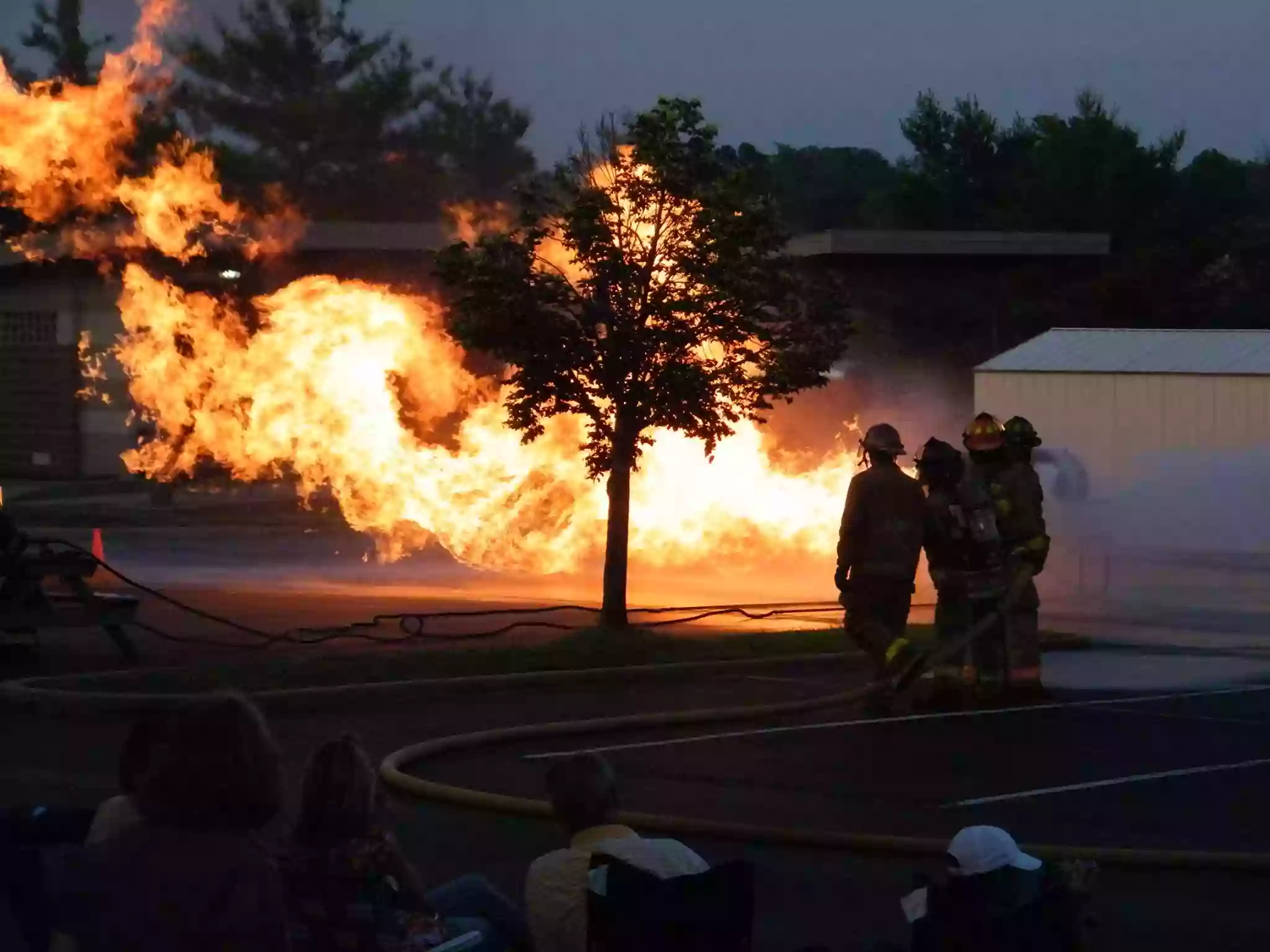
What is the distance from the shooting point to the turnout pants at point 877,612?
504 inches

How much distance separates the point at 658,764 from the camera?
11.0 metres

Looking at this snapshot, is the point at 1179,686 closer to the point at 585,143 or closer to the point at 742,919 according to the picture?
the point at 585,143

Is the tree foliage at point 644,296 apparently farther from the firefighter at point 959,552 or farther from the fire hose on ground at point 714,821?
the firefighter at point 959,552

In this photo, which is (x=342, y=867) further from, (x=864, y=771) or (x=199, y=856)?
(x=864, y=771)

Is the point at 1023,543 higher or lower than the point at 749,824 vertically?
higher

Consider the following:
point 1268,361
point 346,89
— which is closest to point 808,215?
point 346,89

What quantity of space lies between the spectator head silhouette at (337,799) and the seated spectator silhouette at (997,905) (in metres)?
1.51

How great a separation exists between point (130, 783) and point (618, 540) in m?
12.1

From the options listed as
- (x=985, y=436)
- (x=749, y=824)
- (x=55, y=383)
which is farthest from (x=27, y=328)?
(x=749, y=824)

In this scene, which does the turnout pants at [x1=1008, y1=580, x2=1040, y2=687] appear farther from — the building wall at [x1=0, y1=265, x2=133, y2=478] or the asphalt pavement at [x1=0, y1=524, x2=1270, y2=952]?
the building wall at [x1=0, y1=265, x2=133, y2=478]

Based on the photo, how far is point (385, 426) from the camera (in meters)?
21.8

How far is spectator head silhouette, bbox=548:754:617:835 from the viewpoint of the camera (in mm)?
5496

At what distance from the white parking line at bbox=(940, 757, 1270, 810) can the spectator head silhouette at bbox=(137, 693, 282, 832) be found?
5882mm

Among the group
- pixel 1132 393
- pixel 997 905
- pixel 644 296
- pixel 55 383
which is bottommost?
pixel 997 905
